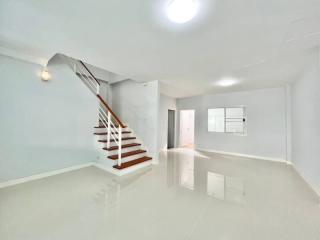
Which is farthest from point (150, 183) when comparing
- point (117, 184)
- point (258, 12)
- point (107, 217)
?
point (258, 12)

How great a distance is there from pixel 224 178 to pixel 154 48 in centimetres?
284

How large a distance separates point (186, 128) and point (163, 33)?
554 centimetres

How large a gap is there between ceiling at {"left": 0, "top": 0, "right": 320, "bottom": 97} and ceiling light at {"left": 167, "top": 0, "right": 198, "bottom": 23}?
0.21 ft

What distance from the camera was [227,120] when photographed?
199 inches

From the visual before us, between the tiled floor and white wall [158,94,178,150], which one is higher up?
white wall [158,94,178,150]

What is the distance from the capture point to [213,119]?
5363 mm

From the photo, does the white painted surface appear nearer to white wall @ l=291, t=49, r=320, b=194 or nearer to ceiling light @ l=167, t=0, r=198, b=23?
white wall @ l=291, t=49, r=320, b=194

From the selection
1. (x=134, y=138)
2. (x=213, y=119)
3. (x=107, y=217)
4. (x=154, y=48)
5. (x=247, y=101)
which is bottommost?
(x=107, y=217)

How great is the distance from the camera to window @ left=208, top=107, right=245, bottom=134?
477 centimetres

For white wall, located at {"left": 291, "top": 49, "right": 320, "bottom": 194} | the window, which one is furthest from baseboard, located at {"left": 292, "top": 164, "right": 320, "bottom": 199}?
the window

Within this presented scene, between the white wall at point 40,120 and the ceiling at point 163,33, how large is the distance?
1.55 feet

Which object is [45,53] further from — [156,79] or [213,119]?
[213,119]

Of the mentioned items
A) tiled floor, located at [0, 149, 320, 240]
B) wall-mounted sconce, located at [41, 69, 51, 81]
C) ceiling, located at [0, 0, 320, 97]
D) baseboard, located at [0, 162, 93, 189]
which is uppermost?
ceiling, located at [0, 0, 320, 97]

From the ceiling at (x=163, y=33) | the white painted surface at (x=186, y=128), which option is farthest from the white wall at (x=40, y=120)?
the white painted surface at (x=186, y=128)
